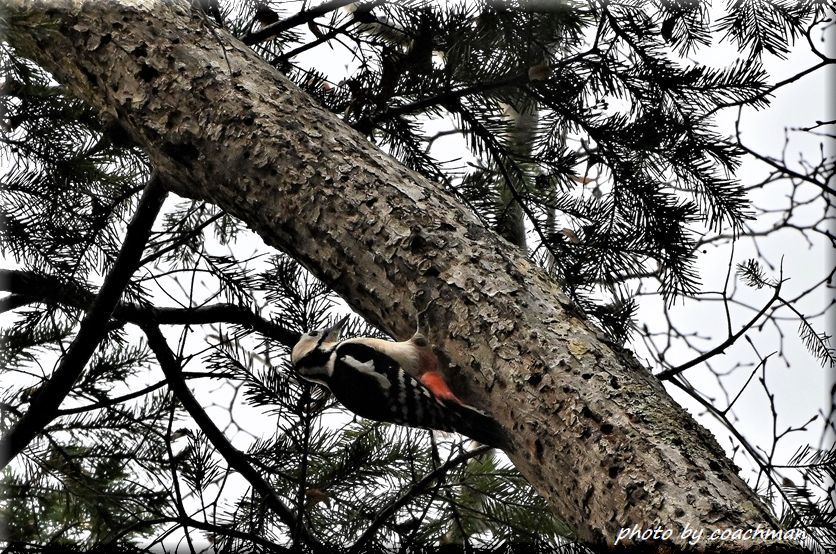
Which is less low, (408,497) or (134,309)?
(134,309)

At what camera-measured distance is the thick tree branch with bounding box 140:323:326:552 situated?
1527 millimetres

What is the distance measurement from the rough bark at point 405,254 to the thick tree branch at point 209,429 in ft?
1.33

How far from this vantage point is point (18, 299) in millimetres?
1710

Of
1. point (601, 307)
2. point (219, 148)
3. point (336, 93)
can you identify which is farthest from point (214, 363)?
point (601, 307)

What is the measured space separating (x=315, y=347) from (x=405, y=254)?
0.43 m

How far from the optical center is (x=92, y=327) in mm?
1616

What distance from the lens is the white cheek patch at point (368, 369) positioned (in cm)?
156

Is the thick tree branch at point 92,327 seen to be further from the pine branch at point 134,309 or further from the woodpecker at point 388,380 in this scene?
the woodpecker at point 388,380

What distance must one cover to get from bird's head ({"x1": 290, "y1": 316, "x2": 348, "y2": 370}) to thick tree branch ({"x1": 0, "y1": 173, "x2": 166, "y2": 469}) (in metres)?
0.43

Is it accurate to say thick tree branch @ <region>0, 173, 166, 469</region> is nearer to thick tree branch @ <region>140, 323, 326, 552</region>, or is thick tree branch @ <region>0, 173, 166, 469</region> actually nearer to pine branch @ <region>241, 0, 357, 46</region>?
thick tree branch @ <region>140, 323, 326, 552</region>

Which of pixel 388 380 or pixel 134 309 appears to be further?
pixel 134 309

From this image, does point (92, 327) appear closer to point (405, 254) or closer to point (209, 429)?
point (209, 429)

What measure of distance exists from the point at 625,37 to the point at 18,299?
1.61m

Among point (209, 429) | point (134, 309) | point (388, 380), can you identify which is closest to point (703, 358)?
point (388, 380)
